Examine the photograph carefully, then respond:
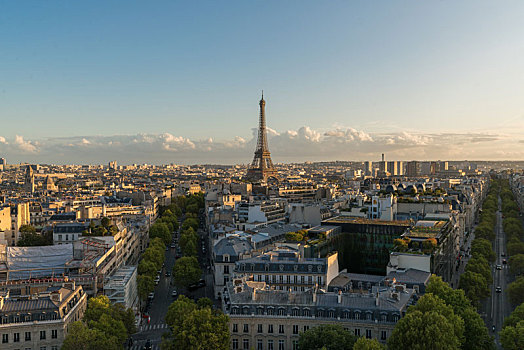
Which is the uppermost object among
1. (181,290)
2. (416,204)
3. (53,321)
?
(416,204)

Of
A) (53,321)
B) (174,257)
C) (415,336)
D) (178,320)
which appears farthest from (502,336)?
(174,257)

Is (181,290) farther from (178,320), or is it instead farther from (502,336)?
(502,336)

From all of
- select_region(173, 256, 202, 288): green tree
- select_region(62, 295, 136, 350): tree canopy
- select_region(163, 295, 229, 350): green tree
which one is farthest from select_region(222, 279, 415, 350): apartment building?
select_region(173, 256, 202, 288): green tree

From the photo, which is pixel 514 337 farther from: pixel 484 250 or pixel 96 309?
pixel 484 250

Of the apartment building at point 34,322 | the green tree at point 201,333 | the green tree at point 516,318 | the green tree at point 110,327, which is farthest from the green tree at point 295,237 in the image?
the apartment building at point 34,322

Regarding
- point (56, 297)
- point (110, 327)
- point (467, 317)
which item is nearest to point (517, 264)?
point (467, 317)
